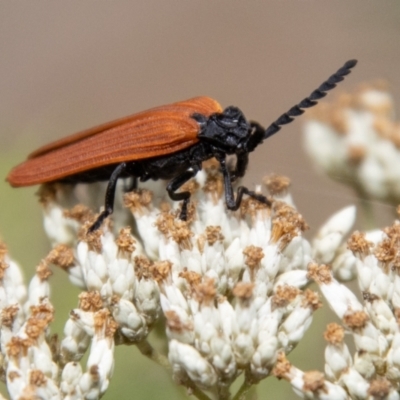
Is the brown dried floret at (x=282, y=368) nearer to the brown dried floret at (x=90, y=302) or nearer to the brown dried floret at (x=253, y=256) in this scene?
the brown dried floret at (x=253, y=256)

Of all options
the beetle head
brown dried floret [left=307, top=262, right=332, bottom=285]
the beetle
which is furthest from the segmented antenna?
brown dried floret [left=307, top=262, right=332, bottom=285]

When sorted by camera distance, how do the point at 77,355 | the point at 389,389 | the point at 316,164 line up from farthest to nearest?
the point at 316,164 → the point at 77,355 → the point at 389,389

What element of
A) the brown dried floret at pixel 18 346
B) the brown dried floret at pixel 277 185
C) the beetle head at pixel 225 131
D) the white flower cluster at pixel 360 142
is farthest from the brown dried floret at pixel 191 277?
the white flower cluster at pixel 360 142

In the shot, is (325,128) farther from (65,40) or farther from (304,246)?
(65,40)

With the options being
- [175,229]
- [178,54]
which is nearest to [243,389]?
[175,229]

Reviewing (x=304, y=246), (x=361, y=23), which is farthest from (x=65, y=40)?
(x=304, y=246)

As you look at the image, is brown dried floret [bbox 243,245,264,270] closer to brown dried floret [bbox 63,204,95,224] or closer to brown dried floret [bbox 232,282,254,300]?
brown dried floret [bbox 232,282,254,300]
